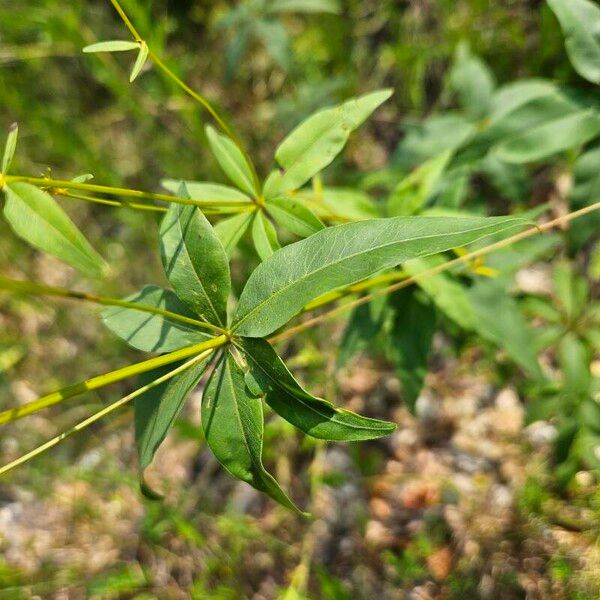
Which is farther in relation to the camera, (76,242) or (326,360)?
(326,360)

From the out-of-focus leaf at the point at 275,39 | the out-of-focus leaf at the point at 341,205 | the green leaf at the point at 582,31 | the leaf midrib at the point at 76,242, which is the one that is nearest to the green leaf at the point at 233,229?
the out-of-focus leaf at the point at 341,205

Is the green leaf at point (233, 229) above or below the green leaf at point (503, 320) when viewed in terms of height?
above

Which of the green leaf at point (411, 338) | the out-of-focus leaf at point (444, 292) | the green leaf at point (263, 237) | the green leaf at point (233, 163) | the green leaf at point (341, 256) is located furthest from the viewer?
the green leaf at point (411, 338)

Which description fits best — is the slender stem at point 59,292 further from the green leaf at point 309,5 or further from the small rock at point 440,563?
the green leaf at point 309,5

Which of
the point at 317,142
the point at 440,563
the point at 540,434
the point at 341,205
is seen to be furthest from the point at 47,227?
the point at 540,434

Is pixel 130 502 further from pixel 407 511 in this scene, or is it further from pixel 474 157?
pixel 474 157

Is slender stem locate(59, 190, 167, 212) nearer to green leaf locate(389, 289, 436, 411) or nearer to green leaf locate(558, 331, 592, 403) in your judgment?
green leaf locate(389, 289, 436, 411)

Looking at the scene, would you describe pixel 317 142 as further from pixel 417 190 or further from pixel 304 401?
pixel 304 401

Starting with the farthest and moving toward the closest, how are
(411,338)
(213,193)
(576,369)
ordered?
(576,369)
(411,338)
(213,193)
